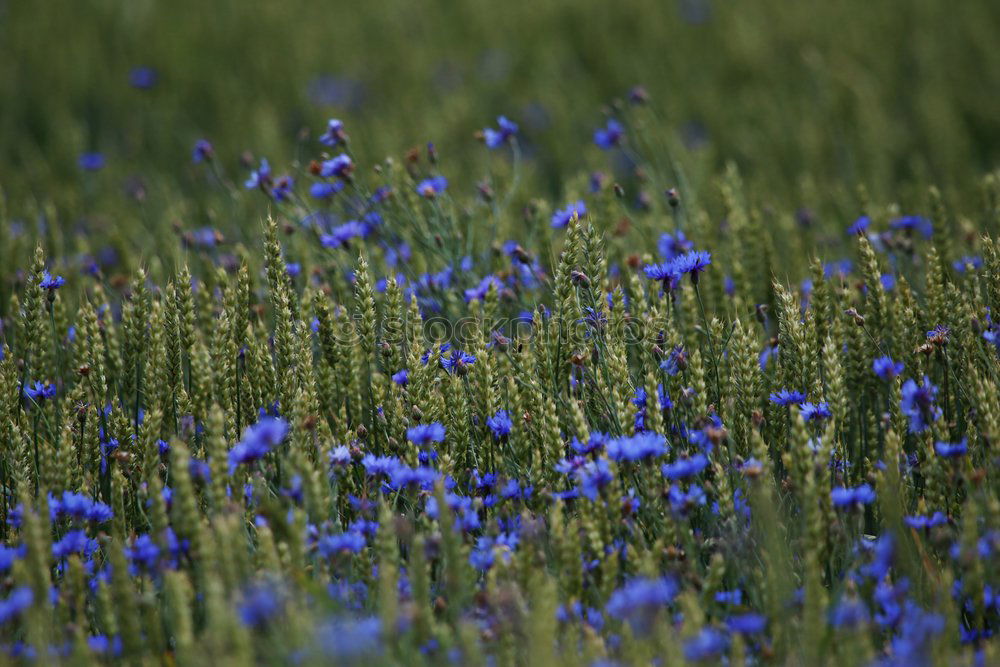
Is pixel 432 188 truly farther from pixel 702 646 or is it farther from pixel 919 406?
pixel 702 646

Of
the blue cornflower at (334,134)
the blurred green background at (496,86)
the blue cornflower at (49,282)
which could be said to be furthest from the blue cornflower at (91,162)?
the blue cornflower at (49,282)

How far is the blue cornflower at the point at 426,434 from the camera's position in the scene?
229cm

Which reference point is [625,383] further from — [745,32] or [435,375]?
[745,32]

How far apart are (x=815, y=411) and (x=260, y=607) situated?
147 cm

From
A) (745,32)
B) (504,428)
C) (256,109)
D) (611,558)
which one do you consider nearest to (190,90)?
(256,109)

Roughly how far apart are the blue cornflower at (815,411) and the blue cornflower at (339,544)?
1.15 m

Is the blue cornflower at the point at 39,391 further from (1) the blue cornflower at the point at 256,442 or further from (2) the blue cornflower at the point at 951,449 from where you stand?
(2) the blue cornflower at the point at 951,449

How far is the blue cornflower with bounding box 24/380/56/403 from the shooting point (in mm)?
2740

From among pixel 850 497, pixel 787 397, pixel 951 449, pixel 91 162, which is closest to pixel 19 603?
pixel 850 497

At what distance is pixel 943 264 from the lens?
3361mm

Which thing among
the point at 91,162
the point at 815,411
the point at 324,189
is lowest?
the point at 815,411

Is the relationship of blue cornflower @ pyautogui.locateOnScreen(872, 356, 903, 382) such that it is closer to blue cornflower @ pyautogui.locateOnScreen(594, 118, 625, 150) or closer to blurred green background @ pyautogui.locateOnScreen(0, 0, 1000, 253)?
blue cornflower @ pyautogui.locateOnScreen(594, 118, 625, 150)

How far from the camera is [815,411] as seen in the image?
242 cm

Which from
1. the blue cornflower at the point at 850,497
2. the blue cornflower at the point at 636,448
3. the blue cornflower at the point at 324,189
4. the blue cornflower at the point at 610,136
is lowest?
the blue cornflower at the point at 850,497
